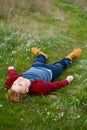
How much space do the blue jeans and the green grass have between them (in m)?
0.12

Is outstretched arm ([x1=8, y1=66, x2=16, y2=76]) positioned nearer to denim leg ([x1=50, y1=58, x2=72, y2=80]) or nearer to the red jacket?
the red jacket

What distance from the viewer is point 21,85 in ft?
22.9

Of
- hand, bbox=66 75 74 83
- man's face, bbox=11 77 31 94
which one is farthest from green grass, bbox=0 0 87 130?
man's face, bbox=11 77 31 94

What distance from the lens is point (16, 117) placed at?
636cm

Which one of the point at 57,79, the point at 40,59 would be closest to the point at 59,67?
the point at 57,79

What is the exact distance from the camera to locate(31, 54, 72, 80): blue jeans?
27.7 feet

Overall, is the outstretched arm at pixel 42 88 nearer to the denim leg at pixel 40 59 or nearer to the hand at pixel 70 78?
the hand at pixel 70 78

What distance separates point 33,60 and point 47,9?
22.7 ft

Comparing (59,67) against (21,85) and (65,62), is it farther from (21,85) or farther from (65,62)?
(21,85)

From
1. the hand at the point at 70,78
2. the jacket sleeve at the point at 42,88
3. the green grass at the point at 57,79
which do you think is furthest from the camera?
the hand at the point at 70,78

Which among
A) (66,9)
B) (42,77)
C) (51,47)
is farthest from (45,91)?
(66,9)

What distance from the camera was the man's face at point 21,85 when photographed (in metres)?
6.89

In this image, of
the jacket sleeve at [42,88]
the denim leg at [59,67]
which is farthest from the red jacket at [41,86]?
the denim leg at [59,67]

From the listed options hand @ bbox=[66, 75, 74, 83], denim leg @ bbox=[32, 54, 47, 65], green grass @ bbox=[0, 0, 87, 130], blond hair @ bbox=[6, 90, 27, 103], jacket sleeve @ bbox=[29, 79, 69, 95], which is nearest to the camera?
green grass @ bbox=[0, 0, 87, 130]
